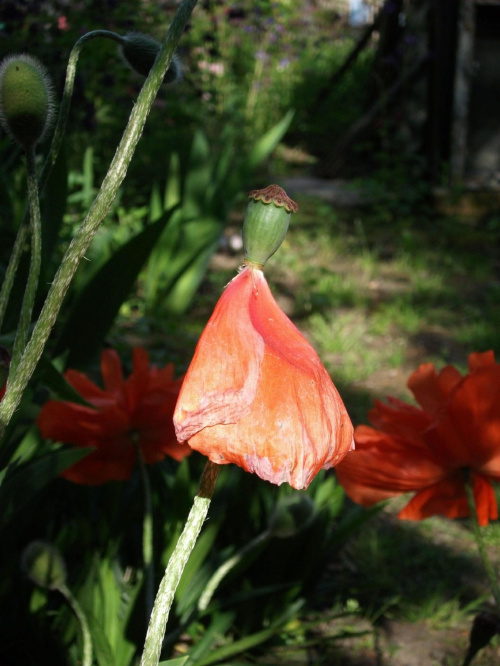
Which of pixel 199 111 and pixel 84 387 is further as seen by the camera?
pixel 199 111

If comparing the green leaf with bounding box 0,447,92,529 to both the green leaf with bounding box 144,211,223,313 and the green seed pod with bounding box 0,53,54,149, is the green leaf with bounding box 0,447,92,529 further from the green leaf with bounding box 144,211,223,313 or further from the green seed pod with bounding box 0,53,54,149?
the green leaf with bounding box 144,211,223,313

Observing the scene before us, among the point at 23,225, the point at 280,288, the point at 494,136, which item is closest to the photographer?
the point at 23,225

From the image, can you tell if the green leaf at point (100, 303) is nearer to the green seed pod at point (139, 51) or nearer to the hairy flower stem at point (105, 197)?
the green seed pod at point (139, 51)

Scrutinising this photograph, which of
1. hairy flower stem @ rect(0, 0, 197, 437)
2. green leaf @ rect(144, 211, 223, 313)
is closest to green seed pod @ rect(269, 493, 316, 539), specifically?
hairy flower stem @ rect(0, 0, 197, 437)

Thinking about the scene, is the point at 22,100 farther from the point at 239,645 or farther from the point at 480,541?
the point at 239,645

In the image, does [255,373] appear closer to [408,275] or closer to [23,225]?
[23,225]

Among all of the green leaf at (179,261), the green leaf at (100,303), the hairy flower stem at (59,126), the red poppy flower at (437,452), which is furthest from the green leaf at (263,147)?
the hairy flower stem at (59,126)

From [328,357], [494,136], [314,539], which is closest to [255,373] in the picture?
[314,539]
